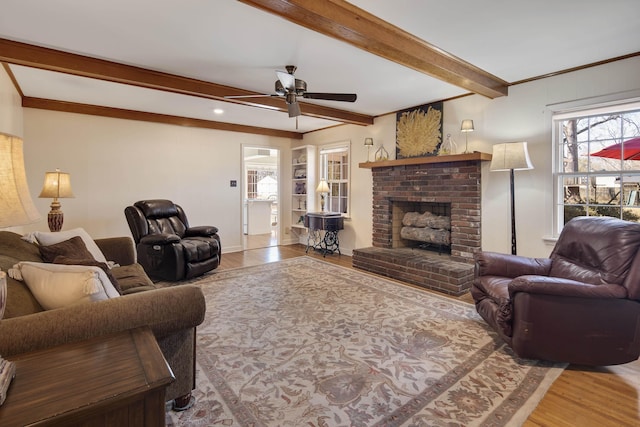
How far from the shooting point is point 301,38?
2715 mm

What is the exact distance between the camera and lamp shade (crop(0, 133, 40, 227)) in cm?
95

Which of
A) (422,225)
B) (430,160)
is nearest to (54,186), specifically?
(430,160)

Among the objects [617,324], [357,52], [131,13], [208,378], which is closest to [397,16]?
[357,52]

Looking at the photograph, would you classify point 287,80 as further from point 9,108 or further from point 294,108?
point 9,108

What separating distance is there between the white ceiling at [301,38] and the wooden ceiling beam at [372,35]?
3.0 inches

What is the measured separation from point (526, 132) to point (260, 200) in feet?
20.8

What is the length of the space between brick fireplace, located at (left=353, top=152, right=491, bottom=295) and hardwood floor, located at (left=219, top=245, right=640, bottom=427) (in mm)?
1584

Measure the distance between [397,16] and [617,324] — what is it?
2590 mm

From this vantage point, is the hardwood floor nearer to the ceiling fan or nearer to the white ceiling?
the white ceiling

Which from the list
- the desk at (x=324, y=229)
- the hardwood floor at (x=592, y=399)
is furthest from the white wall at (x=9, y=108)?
the hardwood floor at (x=592, y=399)

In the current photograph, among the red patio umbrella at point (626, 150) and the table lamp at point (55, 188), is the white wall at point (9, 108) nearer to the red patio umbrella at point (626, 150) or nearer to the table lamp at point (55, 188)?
the table lamp at point (55, 188)

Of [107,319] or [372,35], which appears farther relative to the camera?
[372,35]

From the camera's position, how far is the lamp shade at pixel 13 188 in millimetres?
948

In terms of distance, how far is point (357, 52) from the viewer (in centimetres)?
298
